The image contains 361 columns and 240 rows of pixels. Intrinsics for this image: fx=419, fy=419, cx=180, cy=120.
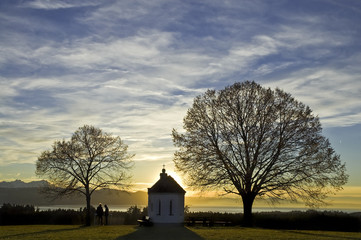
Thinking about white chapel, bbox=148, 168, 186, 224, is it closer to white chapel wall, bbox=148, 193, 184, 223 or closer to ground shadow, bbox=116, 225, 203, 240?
white chapel wall, bbox=148, 193, 184, 223

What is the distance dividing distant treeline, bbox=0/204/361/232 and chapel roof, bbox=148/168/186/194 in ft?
10.5

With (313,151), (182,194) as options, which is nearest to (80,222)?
(182,194)

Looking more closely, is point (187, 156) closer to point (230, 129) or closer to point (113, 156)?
point (230, 129)

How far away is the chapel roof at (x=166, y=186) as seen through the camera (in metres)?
43.9

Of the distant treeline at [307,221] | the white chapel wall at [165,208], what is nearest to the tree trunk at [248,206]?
the distant treeline at [307,221]

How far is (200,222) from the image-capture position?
42.0 meters

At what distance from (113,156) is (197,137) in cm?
1089

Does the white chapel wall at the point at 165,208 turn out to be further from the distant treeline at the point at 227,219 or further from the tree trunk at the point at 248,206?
the tree trunk at the point at 248,206

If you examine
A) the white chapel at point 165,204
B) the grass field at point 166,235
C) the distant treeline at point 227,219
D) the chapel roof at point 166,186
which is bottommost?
the grass field at point 166,235

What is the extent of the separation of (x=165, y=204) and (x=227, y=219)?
682cm

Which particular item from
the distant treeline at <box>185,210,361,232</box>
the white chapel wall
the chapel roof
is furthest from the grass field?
the chapel roof

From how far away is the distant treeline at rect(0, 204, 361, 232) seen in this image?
135 ft

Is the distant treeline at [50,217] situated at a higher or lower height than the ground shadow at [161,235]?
higher

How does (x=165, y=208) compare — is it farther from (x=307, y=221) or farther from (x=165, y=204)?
(x=307, y=221)
